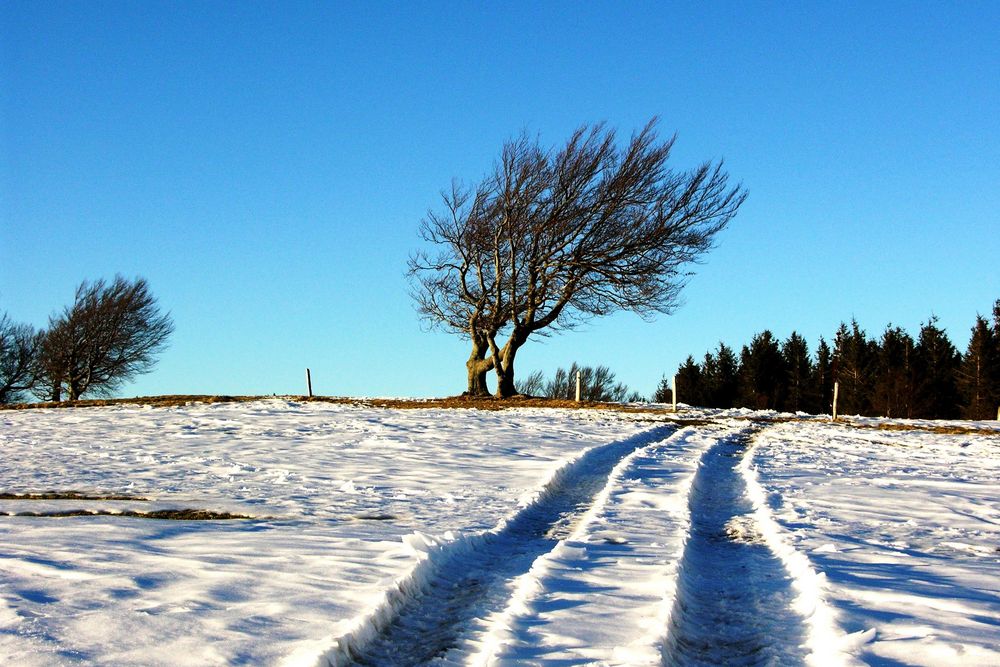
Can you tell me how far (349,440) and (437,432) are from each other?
5.85 ft

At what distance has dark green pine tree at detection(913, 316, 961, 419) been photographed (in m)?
54.3

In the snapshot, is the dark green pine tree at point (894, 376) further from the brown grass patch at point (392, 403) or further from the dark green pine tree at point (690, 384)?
the brown grass patch at point (392, 403)

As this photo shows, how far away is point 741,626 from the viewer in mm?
4086

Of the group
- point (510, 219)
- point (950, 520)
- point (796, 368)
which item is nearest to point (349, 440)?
point (950, 520)

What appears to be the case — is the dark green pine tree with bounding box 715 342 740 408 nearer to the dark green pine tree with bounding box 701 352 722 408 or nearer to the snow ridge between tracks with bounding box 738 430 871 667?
the dark green pine tree with bounding box 701 352 722 408

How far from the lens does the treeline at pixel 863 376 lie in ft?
173

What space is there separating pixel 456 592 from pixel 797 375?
68.9 meters

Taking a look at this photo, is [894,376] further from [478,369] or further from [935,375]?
[478,369]

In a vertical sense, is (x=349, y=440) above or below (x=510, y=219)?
below

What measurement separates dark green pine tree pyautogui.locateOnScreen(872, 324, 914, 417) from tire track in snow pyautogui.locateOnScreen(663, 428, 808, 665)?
48.7m

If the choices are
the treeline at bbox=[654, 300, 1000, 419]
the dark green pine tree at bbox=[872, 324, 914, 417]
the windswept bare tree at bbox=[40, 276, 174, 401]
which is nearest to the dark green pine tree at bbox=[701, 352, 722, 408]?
the treeline at bbox=[654, 300, 1000, 419]

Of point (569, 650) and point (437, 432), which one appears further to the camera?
point (437, 432)

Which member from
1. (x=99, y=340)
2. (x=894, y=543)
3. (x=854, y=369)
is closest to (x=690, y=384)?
(x=854, y=369)

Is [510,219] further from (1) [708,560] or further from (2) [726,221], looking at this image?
(1) [708,560]
